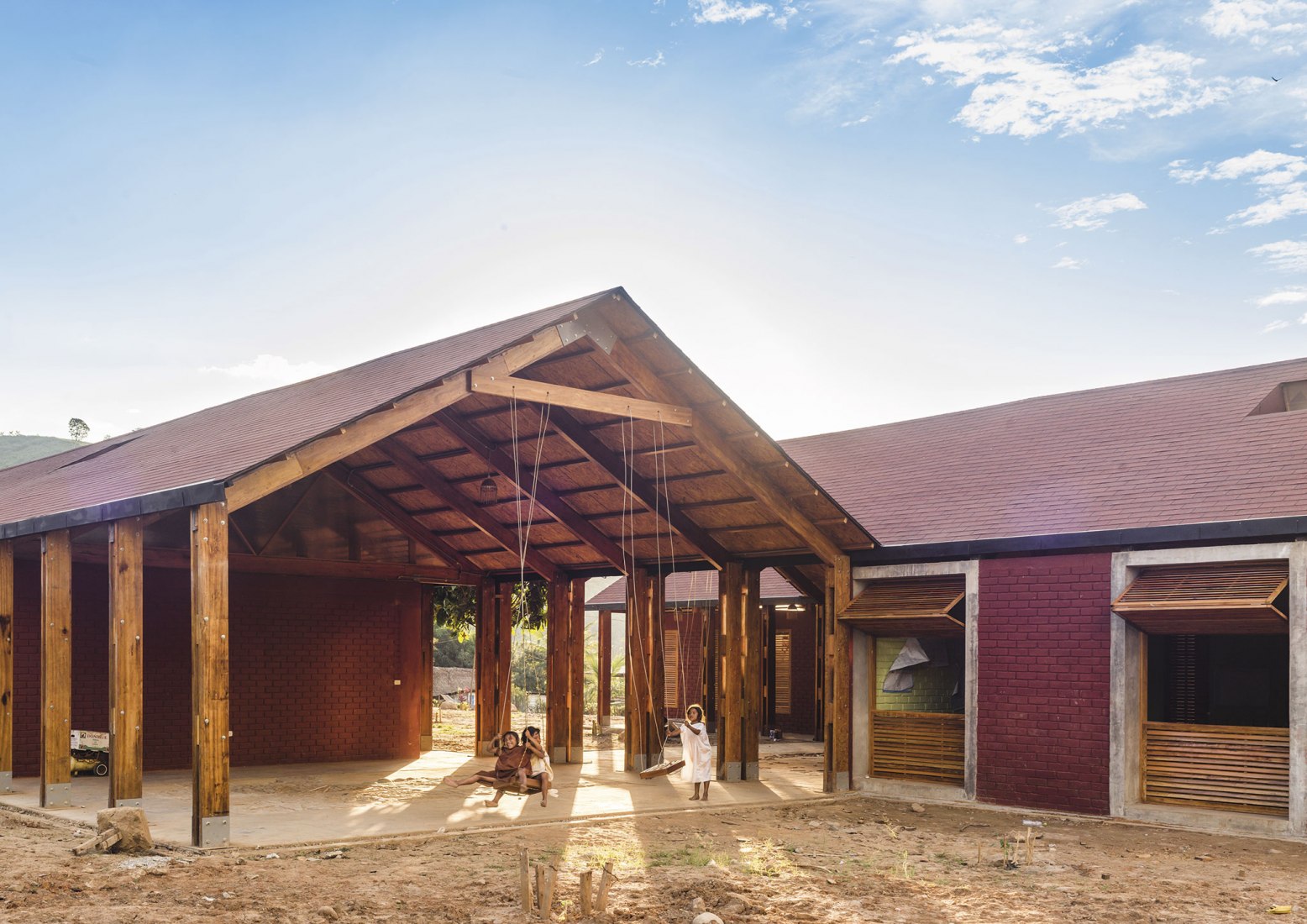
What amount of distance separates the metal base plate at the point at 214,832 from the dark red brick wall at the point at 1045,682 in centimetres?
817

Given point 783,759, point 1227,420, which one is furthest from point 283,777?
point 1227,420

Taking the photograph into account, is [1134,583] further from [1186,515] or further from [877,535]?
[877,535]

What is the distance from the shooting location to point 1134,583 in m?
13.1

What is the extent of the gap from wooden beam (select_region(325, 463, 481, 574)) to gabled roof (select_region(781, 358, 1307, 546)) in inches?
229

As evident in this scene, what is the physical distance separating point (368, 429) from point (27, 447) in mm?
105655

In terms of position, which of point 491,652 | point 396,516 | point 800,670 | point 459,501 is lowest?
point 800,670

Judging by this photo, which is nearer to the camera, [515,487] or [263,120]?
[515,487]

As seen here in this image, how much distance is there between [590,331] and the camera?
1278 centimetres

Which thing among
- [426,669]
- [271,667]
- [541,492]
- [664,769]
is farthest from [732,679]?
[271,667]

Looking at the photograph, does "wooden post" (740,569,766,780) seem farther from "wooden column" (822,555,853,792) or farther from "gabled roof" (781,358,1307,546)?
"gabled roof" (781,358,1307,546)

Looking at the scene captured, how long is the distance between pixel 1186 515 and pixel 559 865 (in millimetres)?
7306

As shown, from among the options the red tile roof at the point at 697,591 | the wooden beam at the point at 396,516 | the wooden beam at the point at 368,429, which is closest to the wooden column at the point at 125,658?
the wooden beam at the point at 368,429

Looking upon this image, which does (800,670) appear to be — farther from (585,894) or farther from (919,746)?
(585,894)

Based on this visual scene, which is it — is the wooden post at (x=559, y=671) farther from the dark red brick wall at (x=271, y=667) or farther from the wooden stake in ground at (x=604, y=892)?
the wooden stake in ground at (x=604, y=892)
